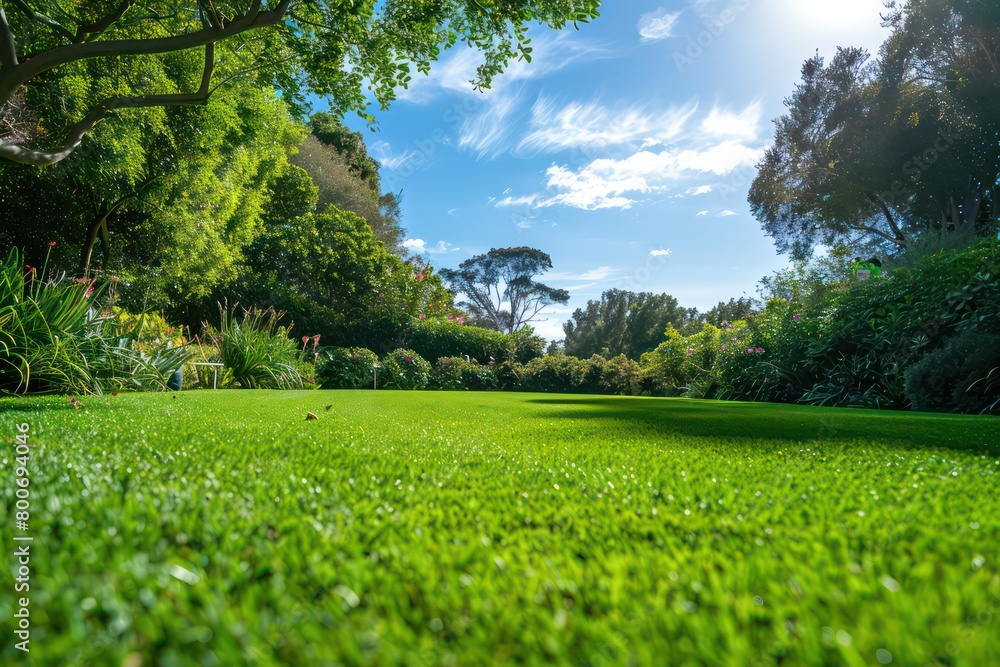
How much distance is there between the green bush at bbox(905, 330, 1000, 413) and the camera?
235 inches

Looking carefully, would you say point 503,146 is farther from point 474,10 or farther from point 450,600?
point 450,600

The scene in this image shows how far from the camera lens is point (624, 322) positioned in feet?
139

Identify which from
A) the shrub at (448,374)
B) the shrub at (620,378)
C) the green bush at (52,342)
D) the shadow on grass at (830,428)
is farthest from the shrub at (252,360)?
the shrub at (620,378)

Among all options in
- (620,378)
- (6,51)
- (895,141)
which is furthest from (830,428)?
(895,141)

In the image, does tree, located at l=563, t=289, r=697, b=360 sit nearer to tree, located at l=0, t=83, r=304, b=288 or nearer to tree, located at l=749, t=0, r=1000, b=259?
tree, located at l=749, t=0, r=1000, b=259

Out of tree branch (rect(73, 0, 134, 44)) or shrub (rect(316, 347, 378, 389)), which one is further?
shrub (rect(316, 347, 378, 389))

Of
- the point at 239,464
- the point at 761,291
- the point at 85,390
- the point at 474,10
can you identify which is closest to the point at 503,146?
the point at 761,291

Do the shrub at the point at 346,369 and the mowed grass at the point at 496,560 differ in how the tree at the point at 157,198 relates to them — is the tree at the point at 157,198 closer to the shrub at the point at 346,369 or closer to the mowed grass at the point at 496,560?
the shrub at the point at 346,369

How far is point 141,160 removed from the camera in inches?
417

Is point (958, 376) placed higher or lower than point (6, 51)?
lower
